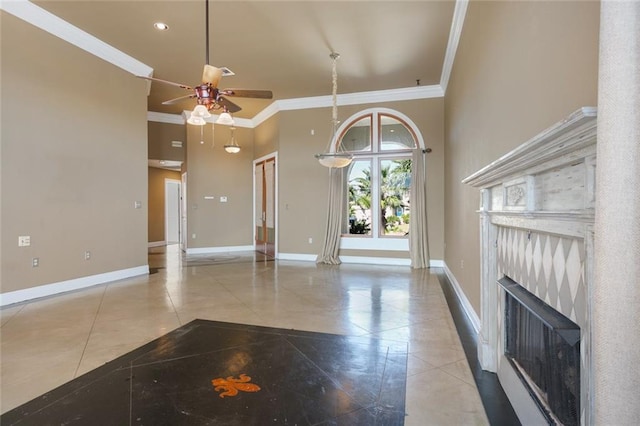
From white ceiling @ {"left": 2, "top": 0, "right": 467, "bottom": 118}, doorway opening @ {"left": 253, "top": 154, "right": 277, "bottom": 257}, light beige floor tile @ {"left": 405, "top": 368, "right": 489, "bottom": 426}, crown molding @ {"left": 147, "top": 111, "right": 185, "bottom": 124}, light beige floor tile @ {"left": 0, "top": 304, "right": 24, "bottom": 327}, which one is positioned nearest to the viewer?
light beige floor tile @ {"left": 405, "top": 368, "right": 489, "bottom": 426}

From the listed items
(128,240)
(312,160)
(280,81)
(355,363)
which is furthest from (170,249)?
(355,363)

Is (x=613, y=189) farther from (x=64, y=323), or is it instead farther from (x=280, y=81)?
(x=280, y=81)

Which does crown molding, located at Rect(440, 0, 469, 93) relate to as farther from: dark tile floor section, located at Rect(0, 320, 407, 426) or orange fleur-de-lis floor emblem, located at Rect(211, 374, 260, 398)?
orange fleur-de-lis floor emblem, located at Rect(211, 374, 260, 398)

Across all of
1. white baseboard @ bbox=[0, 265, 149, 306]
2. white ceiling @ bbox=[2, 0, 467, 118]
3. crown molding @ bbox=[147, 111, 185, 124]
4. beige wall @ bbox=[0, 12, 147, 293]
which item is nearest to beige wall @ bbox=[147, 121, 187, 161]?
crown molding @ bbox=[147, 111, 185, 124]

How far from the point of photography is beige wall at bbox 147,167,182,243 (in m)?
10.7

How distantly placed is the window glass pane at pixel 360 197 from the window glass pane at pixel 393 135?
0.57m

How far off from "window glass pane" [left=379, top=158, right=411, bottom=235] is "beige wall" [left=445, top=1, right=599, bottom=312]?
2807 mm

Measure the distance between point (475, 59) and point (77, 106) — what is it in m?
5.46

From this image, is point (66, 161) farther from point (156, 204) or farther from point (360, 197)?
point (156, 204)

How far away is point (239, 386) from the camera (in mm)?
2246

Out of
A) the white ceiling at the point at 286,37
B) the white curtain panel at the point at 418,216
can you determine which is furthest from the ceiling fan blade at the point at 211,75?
the white curtain panel at the point at 418,216

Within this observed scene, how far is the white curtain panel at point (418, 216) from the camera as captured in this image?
692cm

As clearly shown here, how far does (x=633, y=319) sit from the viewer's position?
78 cm

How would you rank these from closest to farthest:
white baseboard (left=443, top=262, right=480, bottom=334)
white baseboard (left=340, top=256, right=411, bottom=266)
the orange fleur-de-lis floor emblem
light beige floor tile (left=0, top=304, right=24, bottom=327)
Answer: the orange fleur-de-lis floor emblem
white baseboard (left=443, top=262, right=480, bottom=334)
light beige floor tile (left=0, top=304, right=24, bottom=327)
white baseboard (left=340, top=256, right=411, bottom=266)
